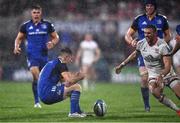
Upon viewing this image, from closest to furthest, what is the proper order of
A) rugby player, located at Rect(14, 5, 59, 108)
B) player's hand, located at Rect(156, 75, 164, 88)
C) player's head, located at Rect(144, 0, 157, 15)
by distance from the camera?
1. player's hand, located at Rect(156, 75, 164, 88)
2. player's head, located at Rect(144, 0, 157, 15)
3. rugby player, located at Rect(14, 5, 59, 108)

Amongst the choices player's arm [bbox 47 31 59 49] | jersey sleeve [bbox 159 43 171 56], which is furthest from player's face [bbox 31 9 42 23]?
jersey sleeve [bbox 159 43 171 56]

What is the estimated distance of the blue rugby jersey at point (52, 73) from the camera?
1474 cm

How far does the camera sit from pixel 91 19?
32.8m

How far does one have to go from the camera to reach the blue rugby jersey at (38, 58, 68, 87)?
48.4ft

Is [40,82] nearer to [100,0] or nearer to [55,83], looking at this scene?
[55,83]

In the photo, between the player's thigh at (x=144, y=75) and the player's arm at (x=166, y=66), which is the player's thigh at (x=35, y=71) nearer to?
the player's thigh at (x=144, y=75)

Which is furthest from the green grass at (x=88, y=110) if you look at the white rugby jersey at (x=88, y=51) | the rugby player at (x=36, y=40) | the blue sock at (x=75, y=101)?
the white rugby jersey at (x=88, y=51)

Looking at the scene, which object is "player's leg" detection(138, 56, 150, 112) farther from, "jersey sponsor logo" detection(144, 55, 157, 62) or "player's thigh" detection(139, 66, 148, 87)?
"jersey sponsor logo" detection(144, 55, 157, 62)

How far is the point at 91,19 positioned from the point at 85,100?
40.3 feet

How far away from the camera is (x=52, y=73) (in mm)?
14805

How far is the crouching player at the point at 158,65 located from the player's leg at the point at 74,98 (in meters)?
1.14

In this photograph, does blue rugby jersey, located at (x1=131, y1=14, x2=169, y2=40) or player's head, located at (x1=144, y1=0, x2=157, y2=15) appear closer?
player's head, located at (x1=144, y1=0, x2=157, y2=15)

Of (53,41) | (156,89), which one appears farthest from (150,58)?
(53,41)

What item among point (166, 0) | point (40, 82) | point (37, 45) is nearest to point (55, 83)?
point (40, 82)
